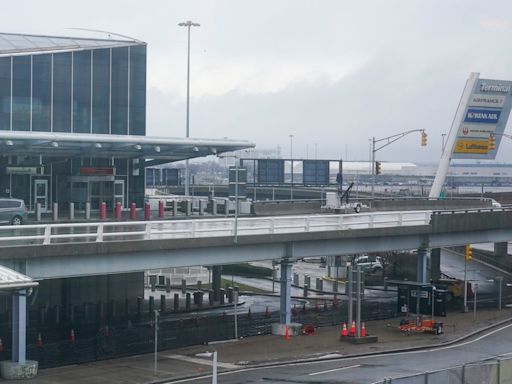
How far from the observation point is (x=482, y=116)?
273 feet

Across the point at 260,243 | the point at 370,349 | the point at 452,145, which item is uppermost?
the point at 452,145

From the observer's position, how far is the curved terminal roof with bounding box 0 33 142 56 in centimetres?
5450

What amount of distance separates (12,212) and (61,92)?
9.96 meters

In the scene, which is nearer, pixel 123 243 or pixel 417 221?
pixel 123 243

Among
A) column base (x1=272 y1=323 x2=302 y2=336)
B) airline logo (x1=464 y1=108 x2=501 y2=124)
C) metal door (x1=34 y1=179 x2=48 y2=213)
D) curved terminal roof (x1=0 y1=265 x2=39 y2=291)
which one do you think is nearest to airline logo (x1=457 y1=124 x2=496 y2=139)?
airline logo (x1=464 y1=108 x2=501 y2=124)

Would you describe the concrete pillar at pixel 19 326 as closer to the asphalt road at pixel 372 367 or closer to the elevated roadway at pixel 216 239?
the elevated roadway at pixel 216 239

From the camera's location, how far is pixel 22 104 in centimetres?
5450

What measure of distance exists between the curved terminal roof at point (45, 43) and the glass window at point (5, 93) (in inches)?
22.5

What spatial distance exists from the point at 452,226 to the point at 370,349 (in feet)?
47.6

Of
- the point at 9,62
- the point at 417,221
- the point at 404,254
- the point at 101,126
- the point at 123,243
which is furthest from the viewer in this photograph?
the point at 404,254

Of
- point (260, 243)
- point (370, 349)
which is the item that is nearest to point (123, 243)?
point (260, 243)

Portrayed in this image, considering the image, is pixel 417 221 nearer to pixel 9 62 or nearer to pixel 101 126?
pixel 101 126

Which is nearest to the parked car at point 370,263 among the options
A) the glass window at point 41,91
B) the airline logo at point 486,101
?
the airline logo at point 486,101

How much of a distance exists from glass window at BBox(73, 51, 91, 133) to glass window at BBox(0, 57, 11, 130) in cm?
363
